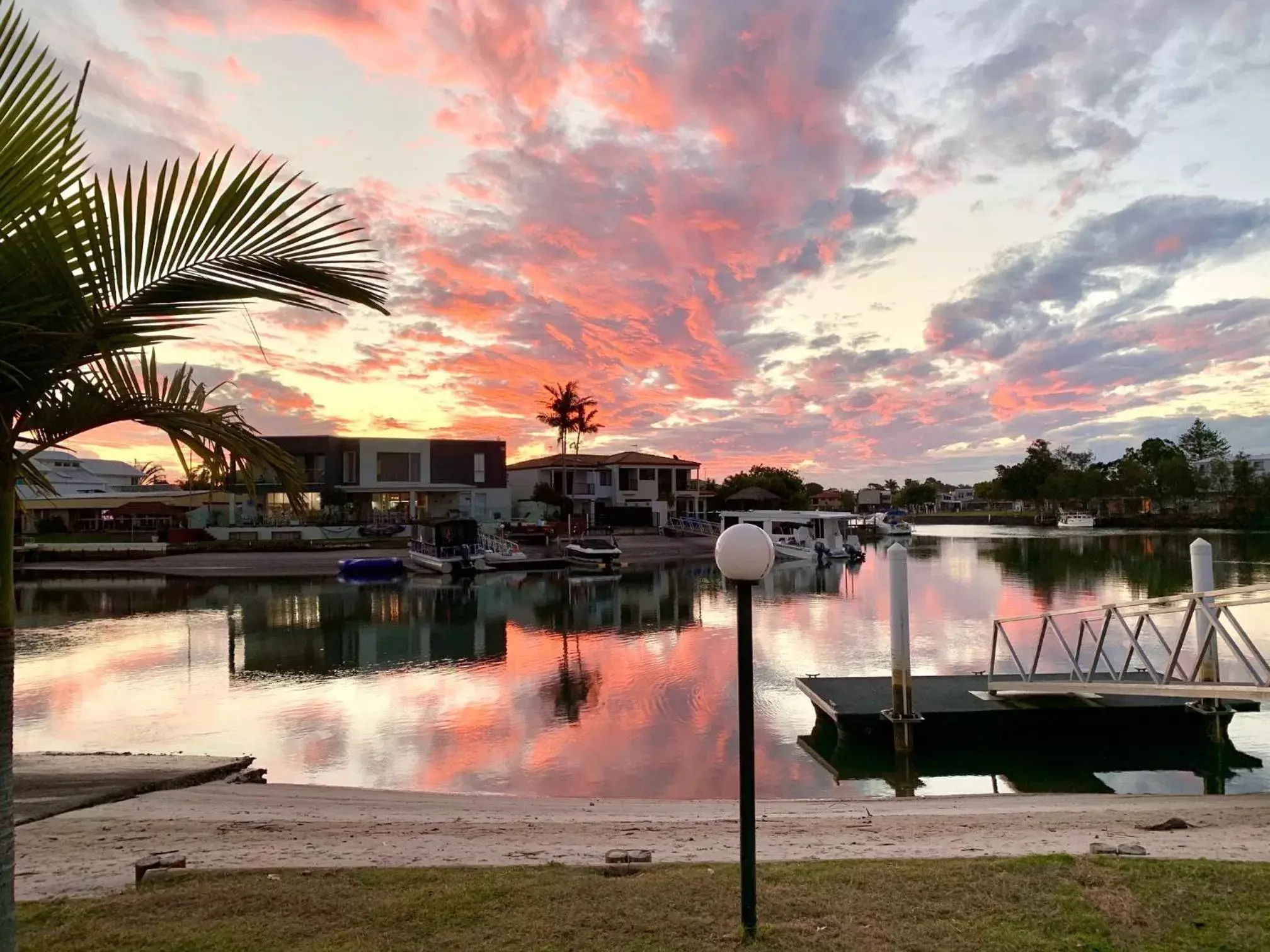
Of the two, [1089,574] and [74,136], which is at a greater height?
[74,136]

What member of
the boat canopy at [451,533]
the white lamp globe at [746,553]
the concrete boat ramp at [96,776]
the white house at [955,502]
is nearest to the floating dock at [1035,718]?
the concrete boat ramp at [96,776]

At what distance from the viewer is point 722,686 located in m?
17.9

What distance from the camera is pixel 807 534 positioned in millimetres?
55312

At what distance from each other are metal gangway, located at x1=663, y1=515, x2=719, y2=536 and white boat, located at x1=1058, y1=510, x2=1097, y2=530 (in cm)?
6054

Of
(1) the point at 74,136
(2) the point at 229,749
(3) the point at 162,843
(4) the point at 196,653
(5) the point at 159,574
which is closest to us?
(1) the point at 74,136

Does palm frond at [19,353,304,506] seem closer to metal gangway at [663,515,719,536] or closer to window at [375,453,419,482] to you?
metal gangway at [663,515,719,536]

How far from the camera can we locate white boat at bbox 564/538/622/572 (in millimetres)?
44781

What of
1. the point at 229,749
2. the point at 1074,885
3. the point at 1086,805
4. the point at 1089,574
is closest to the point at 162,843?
the point at 1074,885

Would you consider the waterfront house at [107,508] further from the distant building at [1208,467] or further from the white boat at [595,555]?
the distant building at [1208,467]

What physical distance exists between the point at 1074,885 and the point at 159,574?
49.9 meters

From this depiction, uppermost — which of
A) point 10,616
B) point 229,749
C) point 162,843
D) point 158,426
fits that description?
point 158,426

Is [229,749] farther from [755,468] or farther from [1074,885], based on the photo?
[755,468]

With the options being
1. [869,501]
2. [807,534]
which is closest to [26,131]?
[807,534]

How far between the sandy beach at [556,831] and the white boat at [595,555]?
3494cm
